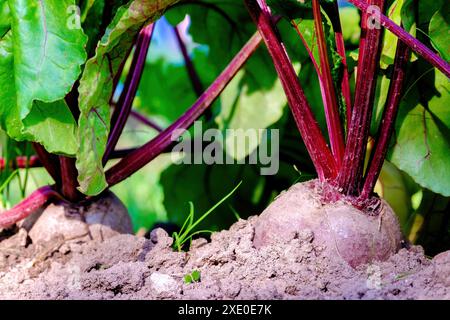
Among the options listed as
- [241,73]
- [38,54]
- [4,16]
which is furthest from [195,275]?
[241,73]

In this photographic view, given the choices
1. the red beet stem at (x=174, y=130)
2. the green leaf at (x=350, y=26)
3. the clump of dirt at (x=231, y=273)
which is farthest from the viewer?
the green leaf at (x=350, y=26)

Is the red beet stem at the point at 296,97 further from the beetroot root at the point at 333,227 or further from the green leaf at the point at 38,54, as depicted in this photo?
the green leaf at the point at 38,54

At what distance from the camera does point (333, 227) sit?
1422mm

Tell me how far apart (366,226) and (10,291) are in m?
0.82

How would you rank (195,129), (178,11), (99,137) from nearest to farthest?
(99,137)
(178,11)
(195,129)

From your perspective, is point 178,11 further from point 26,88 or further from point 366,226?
point 366,226

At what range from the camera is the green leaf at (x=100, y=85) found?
1405 mm

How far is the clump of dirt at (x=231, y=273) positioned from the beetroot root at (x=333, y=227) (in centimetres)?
2

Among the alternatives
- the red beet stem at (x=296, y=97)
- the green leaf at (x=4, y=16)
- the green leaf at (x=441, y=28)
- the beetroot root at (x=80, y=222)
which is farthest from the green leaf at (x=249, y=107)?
the green leaf at (x=4, y=16)

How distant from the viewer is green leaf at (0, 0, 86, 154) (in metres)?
1.40

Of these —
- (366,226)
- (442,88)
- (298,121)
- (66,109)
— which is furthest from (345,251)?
(66,109)

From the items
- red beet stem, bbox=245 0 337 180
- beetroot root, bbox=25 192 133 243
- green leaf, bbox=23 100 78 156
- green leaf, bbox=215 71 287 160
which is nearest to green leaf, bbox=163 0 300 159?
green leaf, bbox=215 71 287 160

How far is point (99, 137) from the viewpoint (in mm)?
1482

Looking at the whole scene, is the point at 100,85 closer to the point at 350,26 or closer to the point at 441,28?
Answer: the point at 441,28
